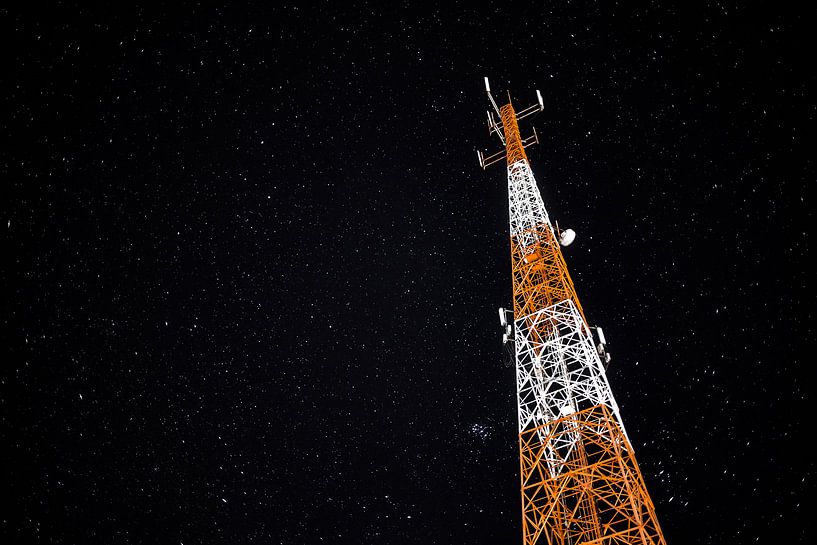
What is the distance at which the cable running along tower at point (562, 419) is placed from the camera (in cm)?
1291

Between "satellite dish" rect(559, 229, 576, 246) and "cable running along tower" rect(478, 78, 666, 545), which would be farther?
"satellite dish" rect(559, 229, 576, 246)

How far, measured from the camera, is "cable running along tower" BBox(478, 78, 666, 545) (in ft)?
42.4

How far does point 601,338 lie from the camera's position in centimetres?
1513

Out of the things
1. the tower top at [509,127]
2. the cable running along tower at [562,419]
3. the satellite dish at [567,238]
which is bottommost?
the cable running along tower at [562,419]

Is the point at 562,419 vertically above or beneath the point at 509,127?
beneath

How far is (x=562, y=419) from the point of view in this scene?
559 inches

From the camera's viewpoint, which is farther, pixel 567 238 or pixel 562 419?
pixel 567 238

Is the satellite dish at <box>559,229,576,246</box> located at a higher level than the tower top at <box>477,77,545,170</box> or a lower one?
lower

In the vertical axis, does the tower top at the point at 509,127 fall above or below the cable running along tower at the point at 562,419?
above

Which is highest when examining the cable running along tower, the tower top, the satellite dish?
the tower top

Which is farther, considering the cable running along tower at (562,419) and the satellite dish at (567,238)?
the satellite dish at (567,238)

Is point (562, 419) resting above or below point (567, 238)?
below

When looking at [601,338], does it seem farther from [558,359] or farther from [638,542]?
[638,542]

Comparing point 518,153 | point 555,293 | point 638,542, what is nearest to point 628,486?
point 638,542
